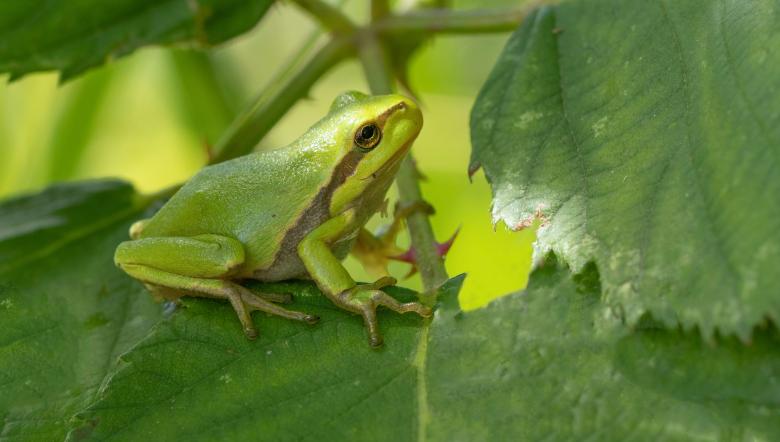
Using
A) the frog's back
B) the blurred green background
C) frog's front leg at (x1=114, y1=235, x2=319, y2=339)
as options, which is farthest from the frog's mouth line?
the blurred green background

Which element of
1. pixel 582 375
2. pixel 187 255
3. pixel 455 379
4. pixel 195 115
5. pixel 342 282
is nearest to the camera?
pixel 582 375

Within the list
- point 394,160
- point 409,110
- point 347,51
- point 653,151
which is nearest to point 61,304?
point 394,160

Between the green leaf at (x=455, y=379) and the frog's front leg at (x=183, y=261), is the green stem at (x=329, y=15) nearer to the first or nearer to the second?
the frog's front leg at (x=183, y=261)

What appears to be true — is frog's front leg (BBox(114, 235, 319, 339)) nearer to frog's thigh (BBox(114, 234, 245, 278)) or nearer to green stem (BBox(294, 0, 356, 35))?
frog's thigh (BBox(114, 234, 245, 278))

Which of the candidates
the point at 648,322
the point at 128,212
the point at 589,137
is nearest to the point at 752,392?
the point at 648,322

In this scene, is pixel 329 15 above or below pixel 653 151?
above

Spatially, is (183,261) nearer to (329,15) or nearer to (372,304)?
(372,304)
